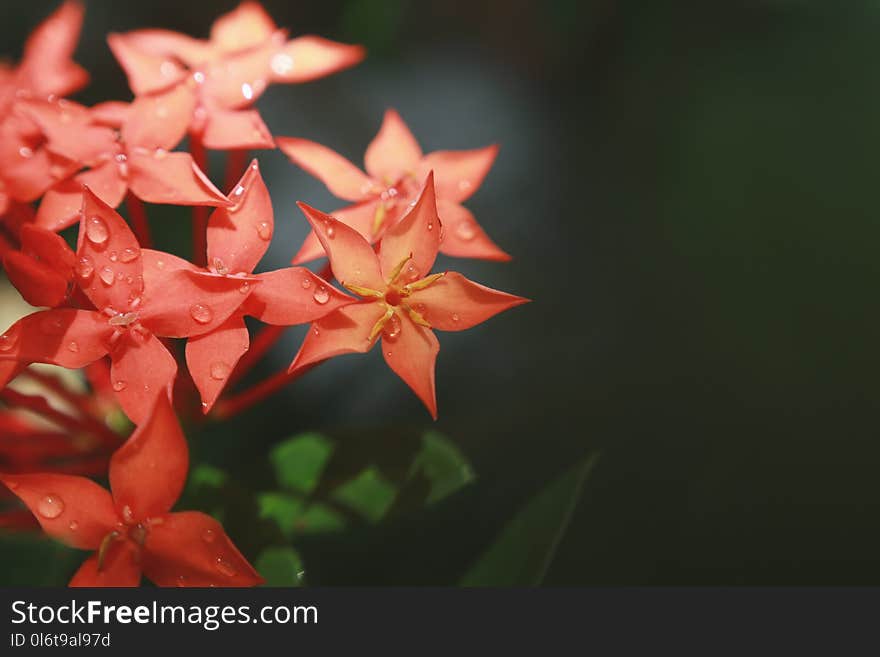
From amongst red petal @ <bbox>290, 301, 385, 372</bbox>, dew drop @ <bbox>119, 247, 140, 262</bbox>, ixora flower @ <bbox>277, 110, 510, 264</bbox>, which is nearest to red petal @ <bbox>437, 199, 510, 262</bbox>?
ixora flower @ <bbox>277, 110, 510, 264</bbox>

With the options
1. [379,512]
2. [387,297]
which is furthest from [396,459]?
[387,297]

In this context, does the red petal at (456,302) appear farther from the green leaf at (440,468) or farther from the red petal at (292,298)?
the green leaf at (440,468)

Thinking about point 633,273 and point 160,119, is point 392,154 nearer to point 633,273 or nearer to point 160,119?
point 160,119

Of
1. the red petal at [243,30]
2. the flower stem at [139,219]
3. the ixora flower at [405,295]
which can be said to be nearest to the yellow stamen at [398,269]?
the ixora flower at [405,295]

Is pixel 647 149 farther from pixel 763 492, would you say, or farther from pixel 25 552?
pixel 25 552

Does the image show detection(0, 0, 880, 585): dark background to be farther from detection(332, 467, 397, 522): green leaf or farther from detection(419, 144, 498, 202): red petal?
detection(419, 144, 498, 202): red petal

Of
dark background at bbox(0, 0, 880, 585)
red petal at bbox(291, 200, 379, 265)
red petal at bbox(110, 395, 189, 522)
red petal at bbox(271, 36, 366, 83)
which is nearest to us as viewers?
red petal at bbox(110, 395, 189, 522)
